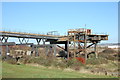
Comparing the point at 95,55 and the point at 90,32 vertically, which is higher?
the point at 90,32

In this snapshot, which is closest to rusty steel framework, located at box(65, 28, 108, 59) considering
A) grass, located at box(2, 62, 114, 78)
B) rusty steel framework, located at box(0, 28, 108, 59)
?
rusty steel framework, located at box(0, 28, 108, 59)

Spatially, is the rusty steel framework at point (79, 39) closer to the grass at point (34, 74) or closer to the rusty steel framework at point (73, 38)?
the rusty steel framework at point (73, 38)

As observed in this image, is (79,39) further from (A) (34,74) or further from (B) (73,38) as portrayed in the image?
(A) (34,74)

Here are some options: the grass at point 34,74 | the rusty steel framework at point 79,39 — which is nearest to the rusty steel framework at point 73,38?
the rusty steel framework at point 79,39

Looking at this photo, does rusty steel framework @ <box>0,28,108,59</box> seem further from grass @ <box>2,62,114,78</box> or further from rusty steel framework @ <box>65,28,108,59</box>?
grass @ <box>2,62,114,78</box>

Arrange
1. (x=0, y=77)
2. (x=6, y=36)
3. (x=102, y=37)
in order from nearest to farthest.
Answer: (x=0, y=77), (x=6, y=36), (x=102, y=37)

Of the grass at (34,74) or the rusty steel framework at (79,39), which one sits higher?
the rusty steel framework at (79,39)

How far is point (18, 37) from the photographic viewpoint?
42.7m

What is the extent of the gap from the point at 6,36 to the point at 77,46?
15398 millimetres

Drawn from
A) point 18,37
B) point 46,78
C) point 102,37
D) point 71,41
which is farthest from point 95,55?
point 46,78

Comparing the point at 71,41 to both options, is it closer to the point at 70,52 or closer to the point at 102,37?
the point at 70,52

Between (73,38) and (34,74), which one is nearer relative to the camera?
(34,74)

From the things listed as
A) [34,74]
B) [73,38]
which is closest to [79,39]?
[73,38]

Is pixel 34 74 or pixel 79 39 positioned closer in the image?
pixel 34 74
